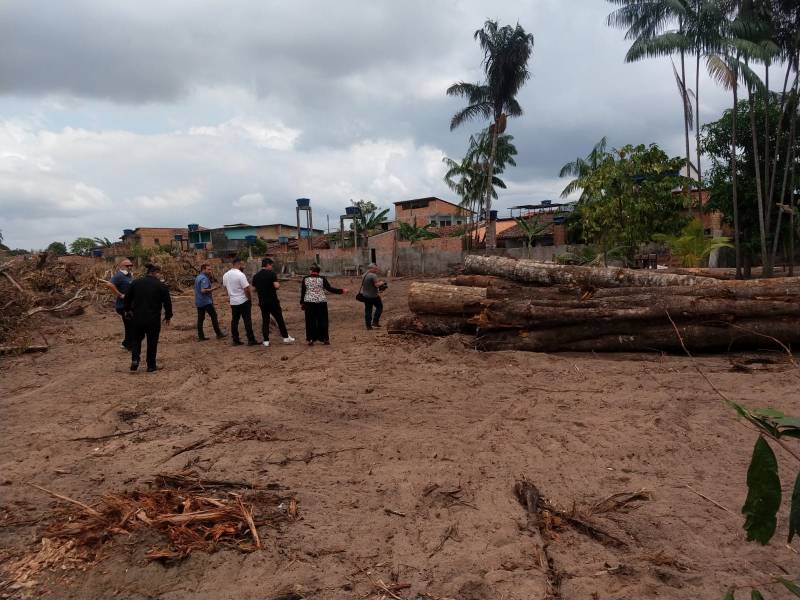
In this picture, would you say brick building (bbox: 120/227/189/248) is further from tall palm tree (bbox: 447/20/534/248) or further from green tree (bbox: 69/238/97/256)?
tall palm tree (bbox: 447/20/534/248)

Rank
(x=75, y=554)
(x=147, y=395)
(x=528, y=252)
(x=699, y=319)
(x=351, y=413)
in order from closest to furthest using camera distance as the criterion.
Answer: (x=75, y=554) < (x=351, y=413) < (x=147, y=395) < (x=699, y=319) < (x=528, y=252)

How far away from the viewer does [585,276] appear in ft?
A: 31.1

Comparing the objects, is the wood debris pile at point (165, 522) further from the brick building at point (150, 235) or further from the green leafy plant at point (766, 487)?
the brick building at point (150, 235)

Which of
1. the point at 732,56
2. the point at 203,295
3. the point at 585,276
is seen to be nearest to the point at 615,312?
the point at 585,276

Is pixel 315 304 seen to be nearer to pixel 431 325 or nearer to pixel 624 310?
pixel 431 325

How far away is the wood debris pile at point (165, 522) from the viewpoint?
9.51 feet

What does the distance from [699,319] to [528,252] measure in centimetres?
1772

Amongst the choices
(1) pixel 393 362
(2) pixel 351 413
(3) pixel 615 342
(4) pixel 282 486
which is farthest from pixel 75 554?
(3) pixel 615 342

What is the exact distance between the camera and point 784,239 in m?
19.2

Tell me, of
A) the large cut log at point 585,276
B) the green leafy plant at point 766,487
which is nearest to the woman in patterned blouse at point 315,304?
the large cut log at point 585,276

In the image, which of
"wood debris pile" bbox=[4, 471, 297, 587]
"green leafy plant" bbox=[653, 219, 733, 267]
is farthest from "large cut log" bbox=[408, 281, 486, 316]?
"green leafy plant" bbox=[653, 219, 733, 267]

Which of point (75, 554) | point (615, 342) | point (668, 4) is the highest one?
point (668, 4)

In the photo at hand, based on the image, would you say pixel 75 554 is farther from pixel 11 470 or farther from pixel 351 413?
pixel 351 413

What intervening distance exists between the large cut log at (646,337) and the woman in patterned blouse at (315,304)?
2.99m
